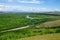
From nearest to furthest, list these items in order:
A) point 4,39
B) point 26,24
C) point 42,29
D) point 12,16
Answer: point 4,39, point 42,29, point 26,24, point 12,16

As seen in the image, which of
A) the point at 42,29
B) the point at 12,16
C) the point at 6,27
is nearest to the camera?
the point at 42,29

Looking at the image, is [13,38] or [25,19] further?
[25,19]

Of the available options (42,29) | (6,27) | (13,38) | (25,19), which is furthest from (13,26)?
(13,38)

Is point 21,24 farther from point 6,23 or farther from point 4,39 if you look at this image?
point 4,39

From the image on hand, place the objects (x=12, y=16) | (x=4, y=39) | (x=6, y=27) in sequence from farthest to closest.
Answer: (x=12, y=16) < (x=6, y=27) < (x=4, y=39)

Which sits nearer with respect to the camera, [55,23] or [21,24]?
[55,23]

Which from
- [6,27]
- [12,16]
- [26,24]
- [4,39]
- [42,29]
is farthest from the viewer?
[12,16]

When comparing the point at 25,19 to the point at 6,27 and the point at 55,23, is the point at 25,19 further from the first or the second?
the point at 55,23

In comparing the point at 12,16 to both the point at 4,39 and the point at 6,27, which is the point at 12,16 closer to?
the point at 6,27

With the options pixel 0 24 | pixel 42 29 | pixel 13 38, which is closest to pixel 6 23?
pixel 0 24
